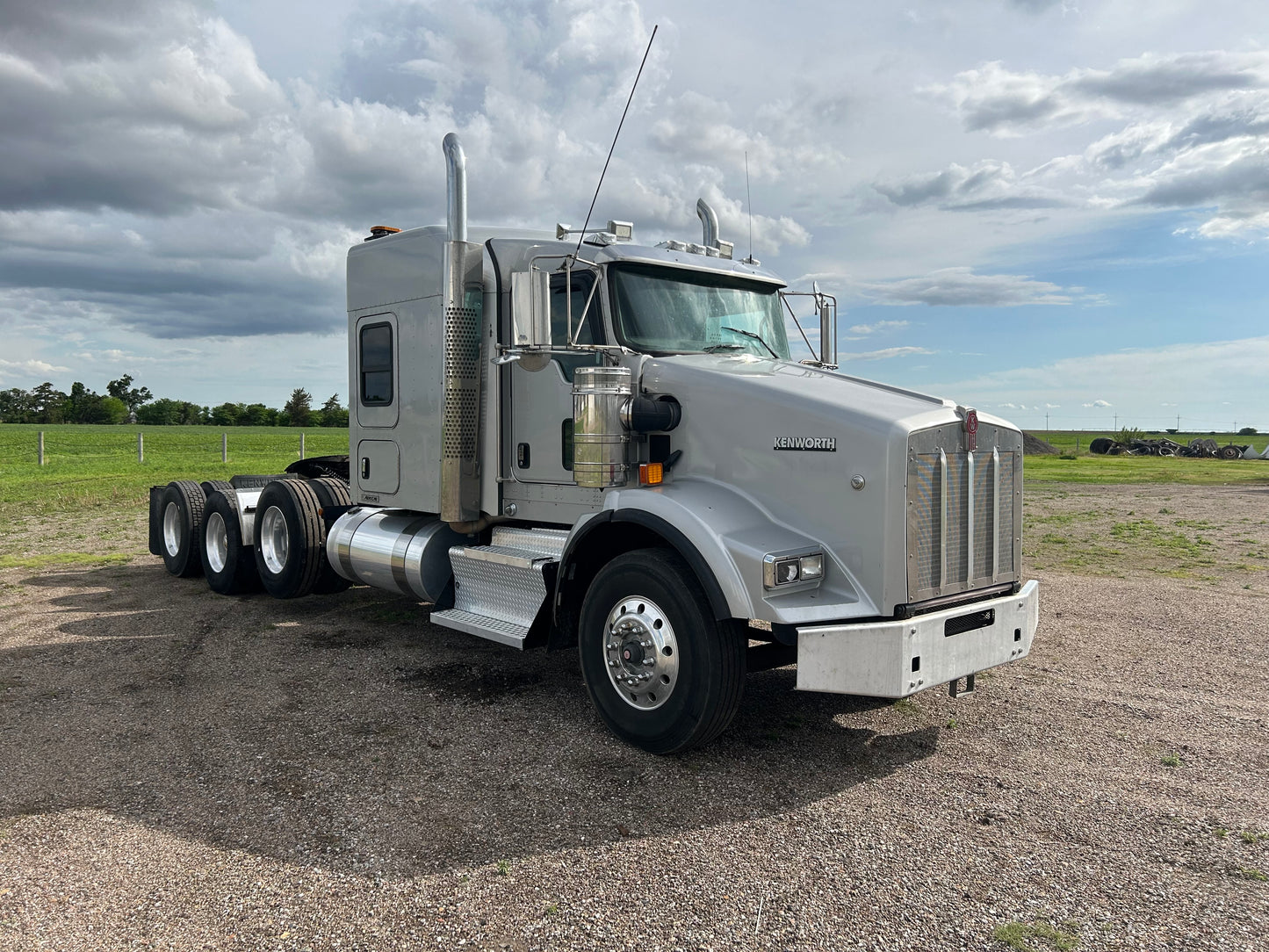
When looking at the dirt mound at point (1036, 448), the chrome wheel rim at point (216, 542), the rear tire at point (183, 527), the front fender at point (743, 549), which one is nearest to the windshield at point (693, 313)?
the front fender at point (743, 549)

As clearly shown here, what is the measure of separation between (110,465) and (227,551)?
23603 millimetres

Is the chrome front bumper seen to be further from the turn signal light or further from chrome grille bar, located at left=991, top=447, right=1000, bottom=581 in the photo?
the turn signal light

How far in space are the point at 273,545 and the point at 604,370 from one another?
18.1ft

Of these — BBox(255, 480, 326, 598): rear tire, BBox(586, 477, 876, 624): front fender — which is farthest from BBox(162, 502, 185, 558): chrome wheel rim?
BBox(586, 477, 876, 624): front fender

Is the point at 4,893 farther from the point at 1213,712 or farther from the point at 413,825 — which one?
the point at 1213,712

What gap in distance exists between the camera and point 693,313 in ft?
20.2

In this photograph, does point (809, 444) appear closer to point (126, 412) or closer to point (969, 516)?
point (969, 516)

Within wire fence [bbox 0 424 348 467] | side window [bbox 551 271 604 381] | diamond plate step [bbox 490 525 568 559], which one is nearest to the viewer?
side window [bbox 551 271 604 381]

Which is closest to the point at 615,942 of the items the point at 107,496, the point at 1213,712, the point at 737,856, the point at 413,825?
the point at 737,856

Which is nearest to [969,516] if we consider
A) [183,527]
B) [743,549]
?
[743,549]

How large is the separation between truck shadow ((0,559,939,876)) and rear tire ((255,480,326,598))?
40.6 inches

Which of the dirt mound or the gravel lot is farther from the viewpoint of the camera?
the dirt mound

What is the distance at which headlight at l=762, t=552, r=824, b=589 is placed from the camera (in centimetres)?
450

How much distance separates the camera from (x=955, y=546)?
16.2ft
